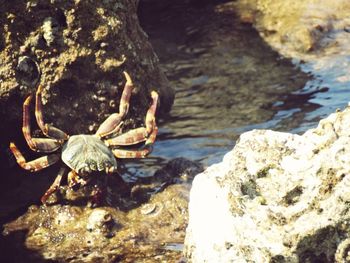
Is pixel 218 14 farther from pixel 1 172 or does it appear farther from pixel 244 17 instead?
pixel 1 172

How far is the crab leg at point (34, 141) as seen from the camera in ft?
18.9

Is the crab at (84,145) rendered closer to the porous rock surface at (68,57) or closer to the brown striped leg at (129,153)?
the brown striped leg at (129,153)

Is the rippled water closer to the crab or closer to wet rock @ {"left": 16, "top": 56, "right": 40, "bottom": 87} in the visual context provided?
the crab

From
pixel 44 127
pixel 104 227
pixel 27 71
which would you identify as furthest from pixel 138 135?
pixel 27 71

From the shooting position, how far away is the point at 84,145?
597cm

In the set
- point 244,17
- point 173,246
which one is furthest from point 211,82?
point 173,246

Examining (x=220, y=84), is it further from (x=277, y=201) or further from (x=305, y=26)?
(x=277, y=201)

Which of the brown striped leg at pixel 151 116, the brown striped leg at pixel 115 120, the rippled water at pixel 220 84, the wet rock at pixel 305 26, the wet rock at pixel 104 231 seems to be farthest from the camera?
the wet rock at pixel 305 26

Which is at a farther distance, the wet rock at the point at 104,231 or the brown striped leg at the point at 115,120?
A: the brown striped leg at the point at 115,120

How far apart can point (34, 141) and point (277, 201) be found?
266cm

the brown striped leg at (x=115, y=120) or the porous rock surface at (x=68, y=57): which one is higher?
the porous rock surface at (x=68, y=57)

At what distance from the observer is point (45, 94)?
19.7 feet

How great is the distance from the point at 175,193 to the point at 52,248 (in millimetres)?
1146

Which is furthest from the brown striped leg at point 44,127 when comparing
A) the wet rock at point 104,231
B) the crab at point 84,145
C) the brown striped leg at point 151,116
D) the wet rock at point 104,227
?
the brown striped leg at point 151,116
